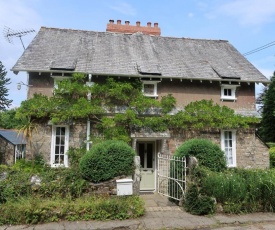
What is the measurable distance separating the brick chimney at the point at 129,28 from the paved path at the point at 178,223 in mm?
13829

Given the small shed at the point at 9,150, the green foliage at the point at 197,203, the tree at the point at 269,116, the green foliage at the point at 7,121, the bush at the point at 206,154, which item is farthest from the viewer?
the green foliage at the point at 7,121

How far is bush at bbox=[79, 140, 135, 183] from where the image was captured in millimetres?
8516

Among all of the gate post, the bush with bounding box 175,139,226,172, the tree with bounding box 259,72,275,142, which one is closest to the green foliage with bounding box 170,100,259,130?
the bush with bounding box 175,139,226,172

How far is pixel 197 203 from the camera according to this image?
8062mm

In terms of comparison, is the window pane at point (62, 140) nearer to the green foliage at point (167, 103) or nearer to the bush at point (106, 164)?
the bush at point (106, 164)

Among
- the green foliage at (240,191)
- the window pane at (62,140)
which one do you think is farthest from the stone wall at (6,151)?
the green foliage at (240,191)

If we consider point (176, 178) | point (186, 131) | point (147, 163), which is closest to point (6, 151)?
point (147, 163)

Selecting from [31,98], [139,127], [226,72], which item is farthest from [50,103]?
[226,72]

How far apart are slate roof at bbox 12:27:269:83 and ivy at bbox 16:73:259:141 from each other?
2.96 ft

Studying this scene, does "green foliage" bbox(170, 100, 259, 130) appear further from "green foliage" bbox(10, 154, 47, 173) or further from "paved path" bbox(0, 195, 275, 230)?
"green foliage" bbox(10, 154, 47, 173)

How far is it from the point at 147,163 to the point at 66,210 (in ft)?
21.9

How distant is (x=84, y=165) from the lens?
8.66 metres

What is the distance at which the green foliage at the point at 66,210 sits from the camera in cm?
712

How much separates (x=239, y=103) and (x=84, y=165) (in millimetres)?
9616
